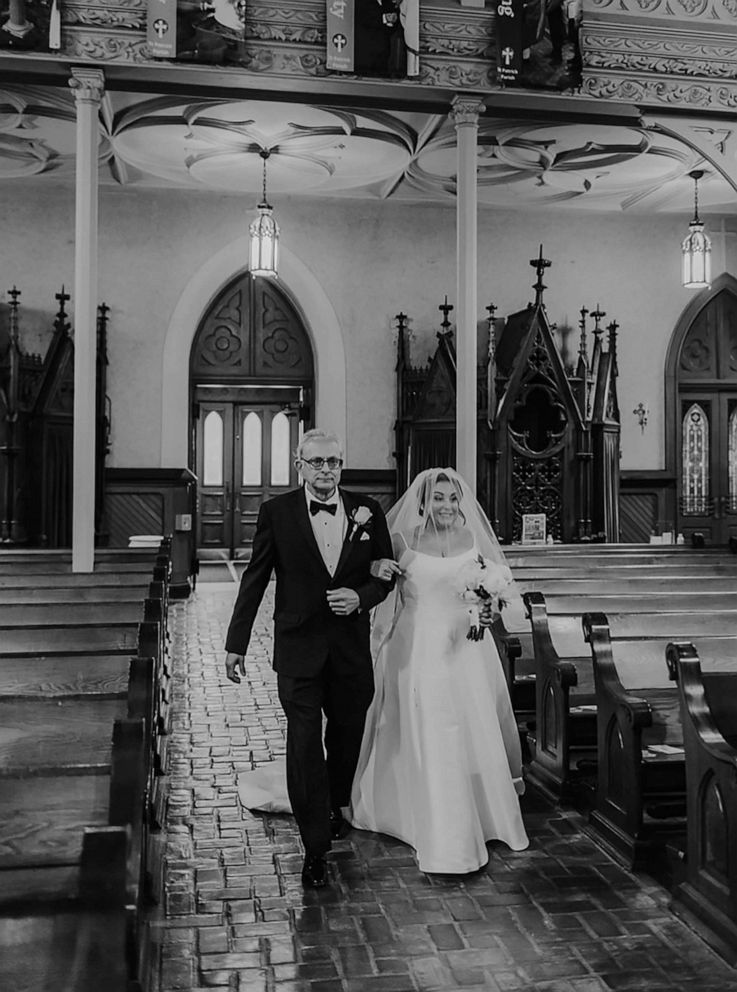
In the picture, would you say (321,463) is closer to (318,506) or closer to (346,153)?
(318,506)

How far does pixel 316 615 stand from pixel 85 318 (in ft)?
15.8

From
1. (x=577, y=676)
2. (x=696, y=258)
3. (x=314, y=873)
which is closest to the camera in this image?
(x=314, y=873)

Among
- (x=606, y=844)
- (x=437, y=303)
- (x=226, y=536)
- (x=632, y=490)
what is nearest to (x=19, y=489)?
(x=226, y=536)

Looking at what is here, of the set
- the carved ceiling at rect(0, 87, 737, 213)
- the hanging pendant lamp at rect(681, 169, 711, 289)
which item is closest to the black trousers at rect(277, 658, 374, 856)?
the carved ceiling at rect(0, 87, 737, 213)

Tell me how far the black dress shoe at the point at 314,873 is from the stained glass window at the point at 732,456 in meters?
11.6

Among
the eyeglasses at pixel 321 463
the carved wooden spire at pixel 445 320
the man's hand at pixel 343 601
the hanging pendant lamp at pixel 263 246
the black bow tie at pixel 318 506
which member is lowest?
the man's hand at pixel 343 601

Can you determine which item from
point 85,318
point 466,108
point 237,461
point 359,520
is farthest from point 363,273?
point 359,520

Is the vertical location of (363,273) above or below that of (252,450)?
above

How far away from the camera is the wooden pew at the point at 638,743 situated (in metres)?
3.81

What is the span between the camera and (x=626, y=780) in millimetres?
3904

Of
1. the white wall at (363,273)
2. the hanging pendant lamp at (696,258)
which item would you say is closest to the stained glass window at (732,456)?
the white wall at (363,273)

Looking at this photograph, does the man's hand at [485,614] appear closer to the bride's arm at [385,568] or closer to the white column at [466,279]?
the bride's arm at [385,568]

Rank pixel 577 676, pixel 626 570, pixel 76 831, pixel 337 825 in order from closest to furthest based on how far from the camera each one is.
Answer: pixel 76 831 < pixel 337 825 < pixel 577 676 < pixel 626 570

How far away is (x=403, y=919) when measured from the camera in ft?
10.8
